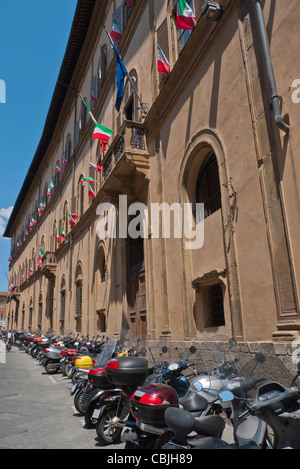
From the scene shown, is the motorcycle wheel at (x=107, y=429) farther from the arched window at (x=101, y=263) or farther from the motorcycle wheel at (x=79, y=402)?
the arched window at (x=101, y=263)

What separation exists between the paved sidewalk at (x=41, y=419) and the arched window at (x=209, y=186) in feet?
15.3

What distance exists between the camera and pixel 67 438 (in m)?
5.09

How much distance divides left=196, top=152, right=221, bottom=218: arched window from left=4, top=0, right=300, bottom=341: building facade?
3 cm

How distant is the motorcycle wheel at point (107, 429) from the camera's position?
4.90m

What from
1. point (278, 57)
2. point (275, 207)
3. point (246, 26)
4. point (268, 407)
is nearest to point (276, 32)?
point (278, 57)

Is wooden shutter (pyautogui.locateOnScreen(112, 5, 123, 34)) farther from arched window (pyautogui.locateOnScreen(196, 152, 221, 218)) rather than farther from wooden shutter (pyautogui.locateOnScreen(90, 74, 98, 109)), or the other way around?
arched window (pyautogui.locateOnScreen(196, 152, 221, 218))

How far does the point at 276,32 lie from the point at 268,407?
200 inches

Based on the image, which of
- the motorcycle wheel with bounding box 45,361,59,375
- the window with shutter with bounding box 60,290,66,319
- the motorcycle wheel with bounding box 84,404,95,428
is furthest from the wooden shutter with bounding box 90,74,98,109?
the motorcycle wheel with bounding box 84,404,95,428

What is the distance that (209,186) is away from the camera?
8.05 m

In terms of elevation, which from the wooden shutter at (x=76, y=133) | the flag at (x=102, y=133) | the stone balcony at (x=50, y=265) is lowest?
the stone balcony at (x=50, y=265)

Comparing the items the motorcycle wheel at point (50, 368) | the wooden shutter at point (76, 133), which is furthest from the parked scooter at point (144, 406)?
the wooden shutter at point (76, 133)

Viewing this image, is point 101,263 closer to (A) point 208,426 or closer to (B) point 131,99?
(B) point 131,99

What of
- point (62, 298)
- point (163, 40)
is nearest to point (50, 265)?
point (62, 298)

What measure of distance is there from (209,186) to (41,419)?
216 inches
